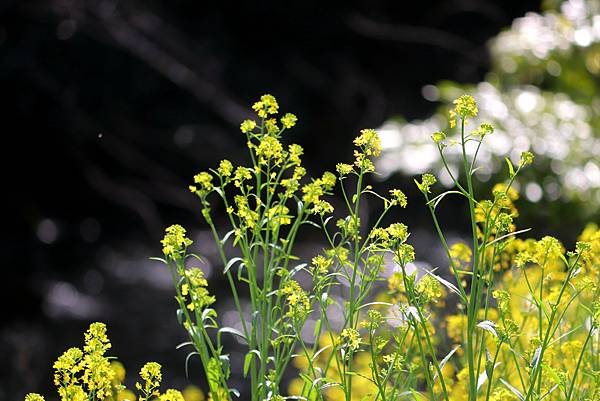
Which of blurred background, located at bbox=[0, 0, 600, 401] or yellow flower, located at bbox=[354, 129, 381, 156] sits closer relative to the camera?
yellow flower, located at bbox=[354, 129, 381, 156]

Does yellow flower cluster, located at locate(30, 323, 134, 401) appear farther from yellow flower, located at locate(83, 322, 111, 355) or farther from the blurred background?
the blurred background

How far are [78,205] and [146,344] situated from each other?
Answer: 75.8 inches

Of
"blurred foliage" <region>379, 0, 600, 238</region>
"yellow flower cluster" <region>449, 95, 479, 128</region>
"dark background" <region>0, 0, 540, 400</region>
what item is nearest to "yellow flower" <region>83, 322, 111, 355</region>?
"yellow flower cluster" <region>449, 95, 479, 128</region>

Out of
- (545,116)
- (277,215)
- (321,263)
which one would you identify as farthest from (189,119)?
(321,263)

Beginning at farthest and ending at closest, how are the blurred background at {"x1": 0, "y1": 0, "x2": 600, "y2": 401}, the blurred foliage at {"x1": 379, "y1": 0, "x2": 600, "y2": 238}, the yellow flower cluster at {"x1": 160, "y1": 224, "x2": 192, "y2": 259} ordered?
the blurred background at {"x1": 0, "y1": 0, "x2": 600, "y2": 401} → the blurred foliage at {"x1": 379, "y1": 0, "x2": 600, "y2": 238} → the yellow flower cluster at {"x1": 160, "y1": 224, "x2": 192, "y2": 259}

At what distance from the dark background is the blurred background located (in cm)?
1

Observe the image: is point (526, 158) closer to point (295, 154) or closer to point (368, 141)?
point (368, 141)

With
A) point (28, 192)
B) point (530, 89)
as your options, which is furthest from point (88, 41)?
point (530, 89)

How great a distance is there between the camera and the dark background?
23.3 feet

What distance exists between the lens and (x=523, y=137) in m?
5.94

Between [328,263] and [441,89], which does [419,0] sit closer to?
[441,89]

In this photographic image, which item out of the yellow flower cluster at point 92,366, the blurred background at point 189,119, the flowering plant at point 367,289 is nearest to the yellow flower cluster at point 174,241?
the flowering plant at point 367,289

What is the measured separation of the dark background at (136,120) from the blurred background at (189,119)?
0.05 feet

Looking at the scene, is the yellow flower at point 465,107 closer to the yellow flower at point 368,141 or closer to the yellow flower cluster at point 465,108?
the yellow flower cluster at point 465,108
